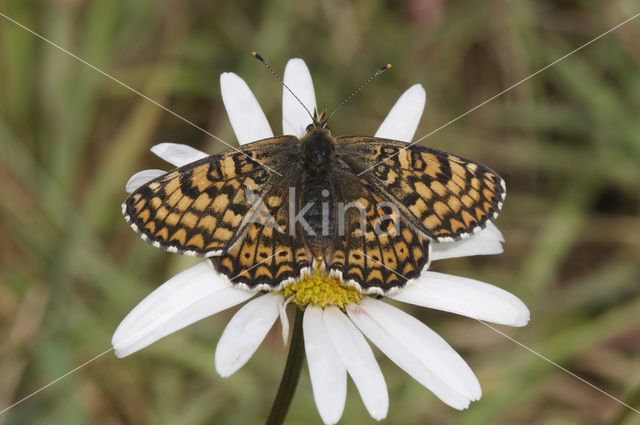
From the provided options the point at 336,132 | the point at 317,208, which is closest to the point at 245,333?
the point at 317,208

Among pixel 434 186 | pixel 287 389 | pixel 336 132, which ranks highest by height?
pixel 434 186

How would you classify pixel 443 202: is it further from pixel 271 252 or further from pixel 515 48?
pixel 515 48

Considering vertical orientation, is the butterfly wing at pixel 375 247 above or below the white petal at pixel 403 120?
below

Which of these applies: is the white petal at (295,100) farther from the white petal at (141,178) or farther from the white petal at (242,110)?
the white petal at (141,178)

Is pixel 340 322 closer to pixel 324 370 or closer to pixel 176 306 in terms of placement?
pixel 324 370

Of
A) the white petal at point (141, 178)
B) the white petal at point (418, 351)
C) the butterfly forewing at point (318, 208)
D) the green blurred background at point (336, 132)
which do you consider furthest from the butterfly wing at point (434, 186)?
the green blurred background at point (336, 132)

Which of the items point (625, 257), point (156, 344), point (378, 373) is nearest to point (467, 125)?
point (625, 257)
